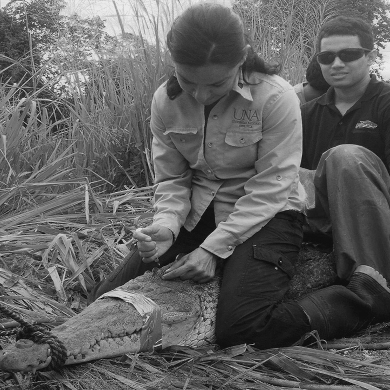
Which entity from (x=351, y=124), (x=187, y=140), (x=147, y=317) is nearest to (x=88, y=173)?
(x=187, y=140)

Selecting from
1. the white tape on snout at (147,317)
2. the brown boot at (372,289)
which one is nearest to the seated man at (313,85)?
the brown boot at (372,289)

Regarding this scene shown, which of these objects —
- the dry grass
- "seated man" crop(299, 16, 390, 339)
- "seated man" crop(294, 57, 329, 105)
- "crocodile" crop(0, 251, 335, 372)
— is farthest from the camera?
"seated man" crop(294, 57, 329, 105)

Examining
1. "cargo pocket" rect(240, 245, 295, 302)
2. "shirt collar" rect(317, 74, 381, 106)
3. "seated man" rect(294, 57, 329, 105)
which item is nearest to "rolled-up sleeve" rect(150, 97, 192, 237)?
"cargo pocket" rect(240, 245, 295, 302)

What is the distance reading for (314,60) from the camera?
418 centimetres

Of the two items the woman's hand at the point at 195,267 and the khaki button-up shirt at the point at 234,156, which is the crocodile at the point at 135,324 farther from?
the khaki button-up shirt at the point at 234,156

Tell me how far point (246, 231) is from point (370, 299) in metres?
0.67

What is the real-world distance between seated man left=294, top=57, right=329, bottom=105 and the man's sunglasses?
1.51ft

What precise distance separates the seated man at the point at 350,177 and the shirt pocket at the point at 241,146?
1.54 ft

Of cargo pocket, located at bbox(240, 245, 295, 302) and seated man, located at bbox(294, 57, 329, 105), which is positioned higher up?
seated man, located at bbox(294, 57, 329, 105)

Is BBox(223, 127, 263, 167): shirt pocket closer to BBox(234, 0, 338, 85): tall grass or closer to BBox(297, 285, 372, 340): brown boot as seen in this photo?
BBox(297, 285, 372, 340): brown boot

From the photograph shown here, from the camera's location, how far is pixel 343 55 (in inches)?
144

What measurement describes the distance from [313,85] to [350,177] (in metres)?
1.37

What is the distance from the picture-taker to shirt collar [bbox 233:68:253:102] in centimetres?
283

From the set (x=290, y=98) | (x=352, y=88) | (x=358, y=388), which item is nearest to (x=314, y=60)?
(x=352, y=88)
